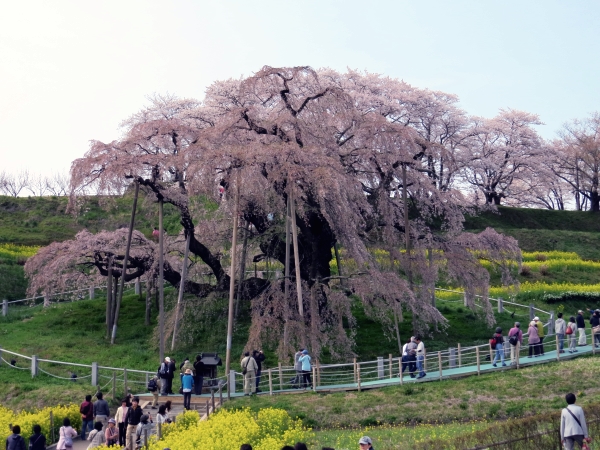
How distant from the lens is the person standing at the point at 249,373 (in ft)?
81.7

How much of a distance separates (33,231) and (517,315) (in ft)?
111

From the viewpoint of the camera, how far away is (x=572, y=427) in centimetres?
1320

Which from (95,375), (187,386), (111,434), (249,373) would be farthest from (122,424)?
(95,375)

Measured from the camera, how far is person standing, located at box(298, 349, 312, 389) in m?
25.1

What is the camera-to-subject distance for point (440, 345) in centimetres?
3177

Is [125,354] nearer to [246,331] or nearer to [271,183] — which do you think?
[246,331]

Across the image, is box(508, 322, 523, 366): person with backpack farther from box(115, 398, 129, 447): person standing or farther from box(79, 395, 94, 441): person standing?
box(79, 395, 94, 441): person standing

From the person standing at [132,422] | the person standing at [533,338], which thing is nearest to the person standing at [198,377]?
the person standing at [132,422]

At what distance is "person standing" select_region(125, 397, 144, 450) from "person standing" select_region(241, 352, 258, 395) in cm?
584

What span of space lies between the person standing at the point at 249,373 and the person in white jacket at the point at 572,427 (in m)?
13.0

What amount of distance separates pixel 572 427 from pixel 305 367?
12.7m

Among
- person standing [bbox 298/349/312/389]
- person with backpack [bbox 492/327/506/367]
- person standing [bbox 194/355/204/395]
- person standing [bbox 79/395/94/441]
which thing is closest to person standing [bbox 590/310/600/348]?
person with backpack [bbox 492/327/506/367]

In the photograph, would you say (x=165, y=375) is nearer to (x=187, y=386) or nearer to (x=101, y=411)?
(x=187, y=386)

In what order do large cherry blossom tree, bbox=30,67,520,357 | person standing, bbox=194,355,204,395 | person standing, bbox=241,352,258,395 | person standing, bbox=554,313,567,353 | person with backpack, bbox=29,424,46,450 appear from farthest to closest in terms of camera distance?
large cherry blossom tree, bbox=30,67,520,357, person standing, bbox=554,313,567,353, person standing, bbox=194,355,204,395, person standing, bbox=241,352,258,395, person with backpack, bbox=29,424,46,450
